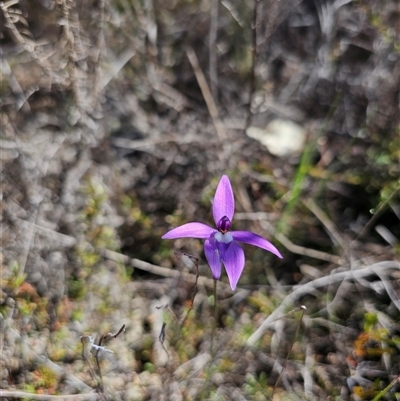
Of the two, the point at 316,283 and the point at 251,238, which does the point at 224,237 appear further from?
the point at 316,283

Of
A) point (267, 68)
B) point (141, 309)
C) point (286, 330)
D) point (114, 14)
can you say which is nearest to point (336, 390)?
point (286, 330)

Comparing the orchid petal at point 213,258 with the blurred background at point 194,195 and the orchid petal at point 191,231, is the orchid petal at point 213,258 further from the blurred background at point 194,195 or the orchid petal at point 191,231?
the blurred background at point 194,195

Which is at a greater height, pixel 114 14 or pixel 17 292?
pixel 114 14

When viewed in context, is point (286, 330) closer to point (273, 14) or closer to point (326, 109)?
point (326, 109)

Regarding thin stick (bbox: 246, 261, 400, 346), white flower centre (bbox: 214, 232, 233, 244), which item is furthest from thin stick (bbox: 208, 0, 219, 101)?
white flower centre (bbox: 214, 232, 233, 244)

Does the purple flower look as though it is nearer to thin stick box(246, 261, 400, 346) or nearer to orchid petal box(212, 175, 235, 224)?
orchid petal box(212, 175, 235, 224)
